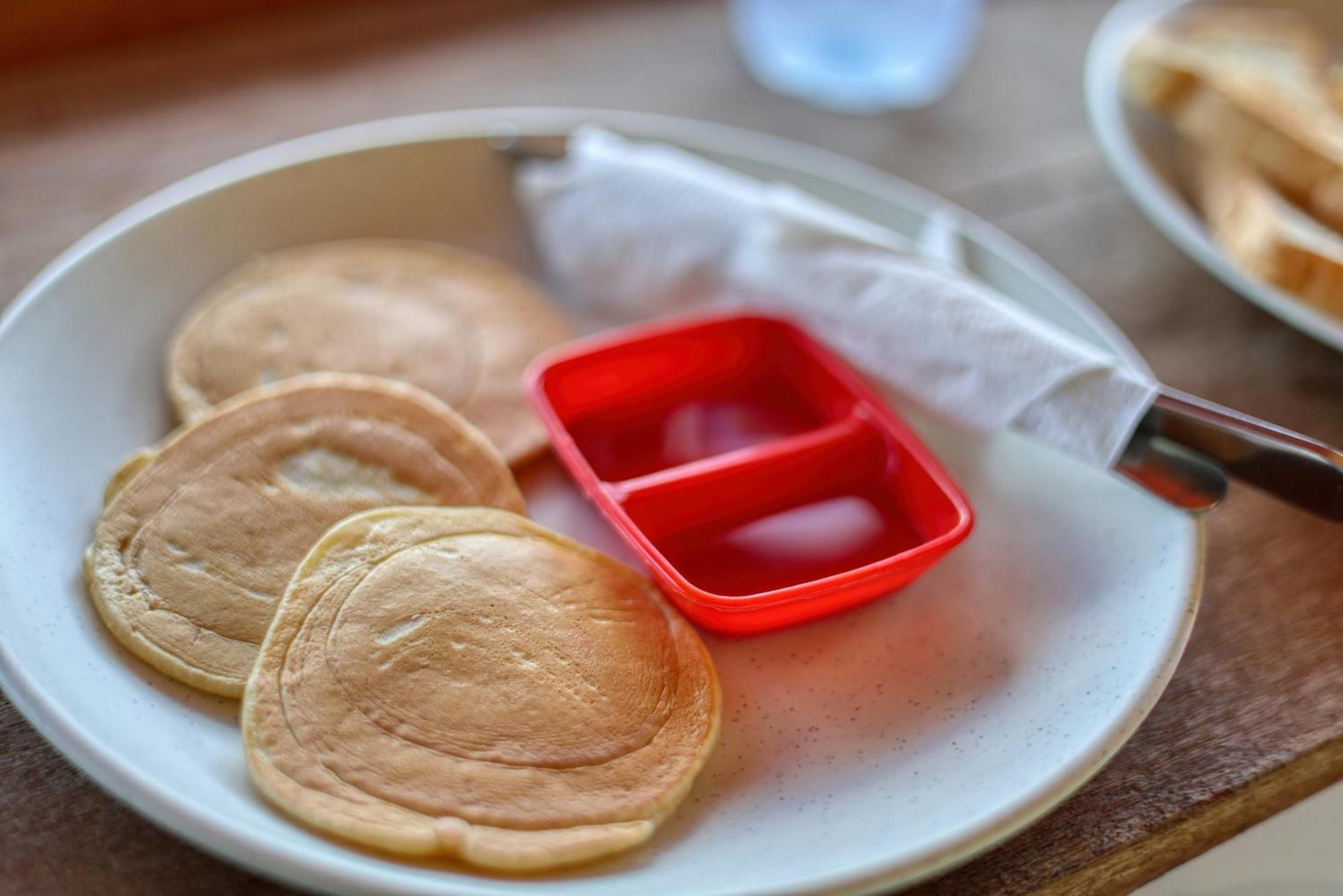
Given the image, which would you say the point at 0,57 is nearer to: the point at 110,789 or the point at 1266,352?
the point at 110,789

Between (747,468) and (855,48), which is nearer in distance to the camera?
(747,468)

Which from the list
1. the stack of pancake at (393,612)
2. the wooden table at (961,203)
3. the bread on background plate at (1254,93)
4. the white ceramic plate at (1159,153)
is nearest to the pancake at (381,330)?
the stack of pancake at (393,612)

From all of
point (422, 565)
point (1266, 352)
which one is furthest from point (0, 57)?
point (1266, 352)

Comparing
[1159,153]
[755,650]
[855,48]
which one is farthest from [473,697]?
[855,48]

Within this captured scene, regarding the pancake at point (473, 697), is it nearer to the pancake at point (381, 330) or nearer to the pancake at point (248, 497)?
the pancake at point (248, 497)

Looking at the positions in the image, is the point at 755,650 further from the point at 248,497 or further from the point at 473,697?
the point at 248,497

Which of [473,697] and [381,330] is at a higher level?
[381,330]

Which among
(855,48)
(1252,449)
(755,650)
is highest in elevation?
(855,48)
